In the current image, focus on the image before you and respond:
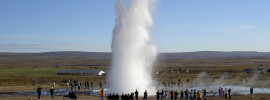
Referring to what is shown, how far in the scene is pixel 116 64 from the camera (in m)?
35.2

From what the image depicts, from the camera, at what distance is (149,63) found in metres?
38.1

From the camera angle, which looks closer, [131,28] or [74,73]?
[131,28]

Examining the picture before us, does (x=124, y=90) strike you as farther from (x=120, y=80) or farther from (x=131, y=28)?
(x=131, y=28)

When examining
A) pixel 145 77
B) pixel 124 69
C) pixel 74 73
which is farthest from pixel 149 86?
pixel 74 73

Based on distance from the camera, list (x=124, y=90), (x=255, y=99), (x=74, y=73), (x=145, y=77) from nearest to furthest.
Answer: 1. (x=255, y=99)
2. (x=124, y=90)
3. (x=145, y=77)
4. (x=74, y=73)

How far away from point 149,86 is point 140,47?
171 inches

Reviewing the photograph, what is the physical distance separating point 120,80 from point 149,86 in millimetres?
4220

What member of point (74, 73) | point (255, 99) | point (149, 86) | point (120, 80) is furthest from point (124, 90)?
point (74, 73)

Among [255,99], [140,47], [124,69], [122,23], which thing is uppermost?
[122,23]

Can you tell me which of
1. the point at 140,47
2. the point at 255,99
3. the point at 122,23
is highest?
the point at 122,23

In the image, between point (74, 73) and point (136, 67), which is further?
point (74, 73)

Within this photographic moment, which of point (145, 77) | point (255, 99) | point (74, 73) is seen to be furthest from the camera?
point (74, 73)

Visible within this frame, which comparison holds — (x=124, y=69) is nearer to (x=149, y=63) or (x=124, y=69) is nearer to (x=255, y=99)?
(x=149, y=63)

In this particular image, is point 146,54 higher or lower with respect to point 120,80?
higher
